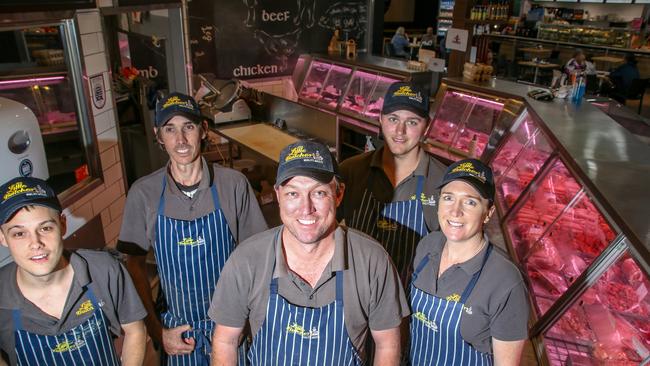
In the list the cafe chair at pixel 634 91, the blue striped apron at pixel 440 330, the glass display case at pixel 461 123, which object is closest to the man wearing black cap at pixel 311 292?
the blue striped apron at pixel 440 330

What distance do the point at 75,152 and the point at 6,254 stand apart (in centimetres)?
196

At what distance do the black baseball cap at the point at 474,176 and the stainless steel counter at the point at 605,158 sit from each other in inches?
27.6

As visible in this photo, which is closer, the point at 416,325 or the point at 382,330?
the point at 382,330

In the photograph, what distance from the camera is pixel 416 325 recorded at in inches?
94.3

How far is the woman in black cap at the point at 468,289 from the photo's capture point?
Answer: 2.10m

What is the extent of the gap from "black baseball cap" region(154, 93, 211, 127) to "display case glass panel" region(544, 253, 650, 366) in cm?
240

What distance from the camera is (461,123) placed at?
19.2 ft

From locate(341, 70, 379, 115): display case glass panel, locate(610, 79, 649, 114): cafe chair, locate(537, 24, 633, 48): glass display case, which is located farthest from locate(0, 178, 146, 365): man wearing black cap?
locate(537, 24, 633, 48): glass display case

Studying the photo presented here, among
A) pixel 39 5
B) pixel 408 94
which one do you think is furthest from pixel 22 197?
pixel 39 5

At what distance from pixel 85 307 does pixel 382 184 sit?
65.4 inches

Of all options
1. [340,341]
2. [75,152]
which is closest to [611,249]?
[340,341]

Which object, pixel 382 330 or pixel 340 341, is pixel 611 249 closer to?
pixel 382 330

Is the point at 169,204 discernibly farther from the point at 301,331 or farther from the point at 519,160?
the point at 519,160

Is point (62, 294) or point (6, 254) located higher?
point (62, 294)
